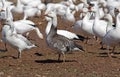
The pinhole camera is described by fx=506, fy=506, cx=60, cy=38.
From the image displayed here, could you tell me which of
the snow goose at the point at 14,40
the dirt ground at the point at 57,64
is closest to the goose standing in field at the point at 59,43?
the dirt ground at the point at 57,64

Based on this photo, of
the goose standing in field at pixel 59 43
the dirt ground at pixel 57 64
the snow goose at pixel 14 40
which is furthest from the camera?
the snow goose at pixel 14 40

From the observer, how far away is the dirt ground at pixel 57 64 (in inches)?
462

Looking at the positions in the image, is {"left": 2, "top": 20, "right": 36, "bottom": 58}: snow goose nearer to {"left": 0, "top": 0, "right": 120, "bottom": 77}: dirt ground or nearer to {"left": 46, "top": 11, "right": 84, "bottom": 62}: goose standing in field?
{"left": 0, "top": 0, "right": 120, "bottom": 77}: dirt ground

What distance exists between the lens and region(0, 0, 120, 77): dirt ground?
11.7 meters

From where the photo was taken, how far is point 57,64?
13.2m

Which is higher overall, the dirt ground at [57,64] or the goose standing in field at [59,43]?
the goose standing in field at [59,43]

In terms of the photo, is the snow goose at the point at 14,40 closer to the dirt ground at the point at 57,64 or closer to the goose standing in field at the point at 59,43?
the dirt ground at the point at 57,64

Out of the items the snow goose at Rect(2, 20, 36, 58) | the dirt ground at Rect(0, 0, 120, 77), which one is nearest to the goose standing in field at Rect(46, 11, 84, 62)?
the dirt ground at Rect(0, 0, 120, 77)

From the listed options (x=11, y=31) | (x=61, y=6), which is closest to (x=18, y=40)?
(x=11, y=31)

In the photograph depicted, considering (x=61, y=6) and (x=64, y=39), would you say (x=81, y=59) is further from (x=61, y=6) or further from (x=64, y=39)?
(x=61, y=6)

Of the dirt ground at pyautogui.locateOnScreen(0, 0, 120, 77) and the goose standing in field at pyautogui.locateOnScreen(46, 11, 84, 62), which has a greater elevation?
the goose standing in field at pyautogui.locateOnScreen(46, 11, 84, 62)

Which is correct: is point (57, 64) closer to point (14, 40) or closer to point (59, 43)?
point (59, 43)

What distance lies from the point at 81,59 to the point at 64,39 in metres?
0.89

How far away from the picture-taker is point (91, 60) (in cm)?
1398
